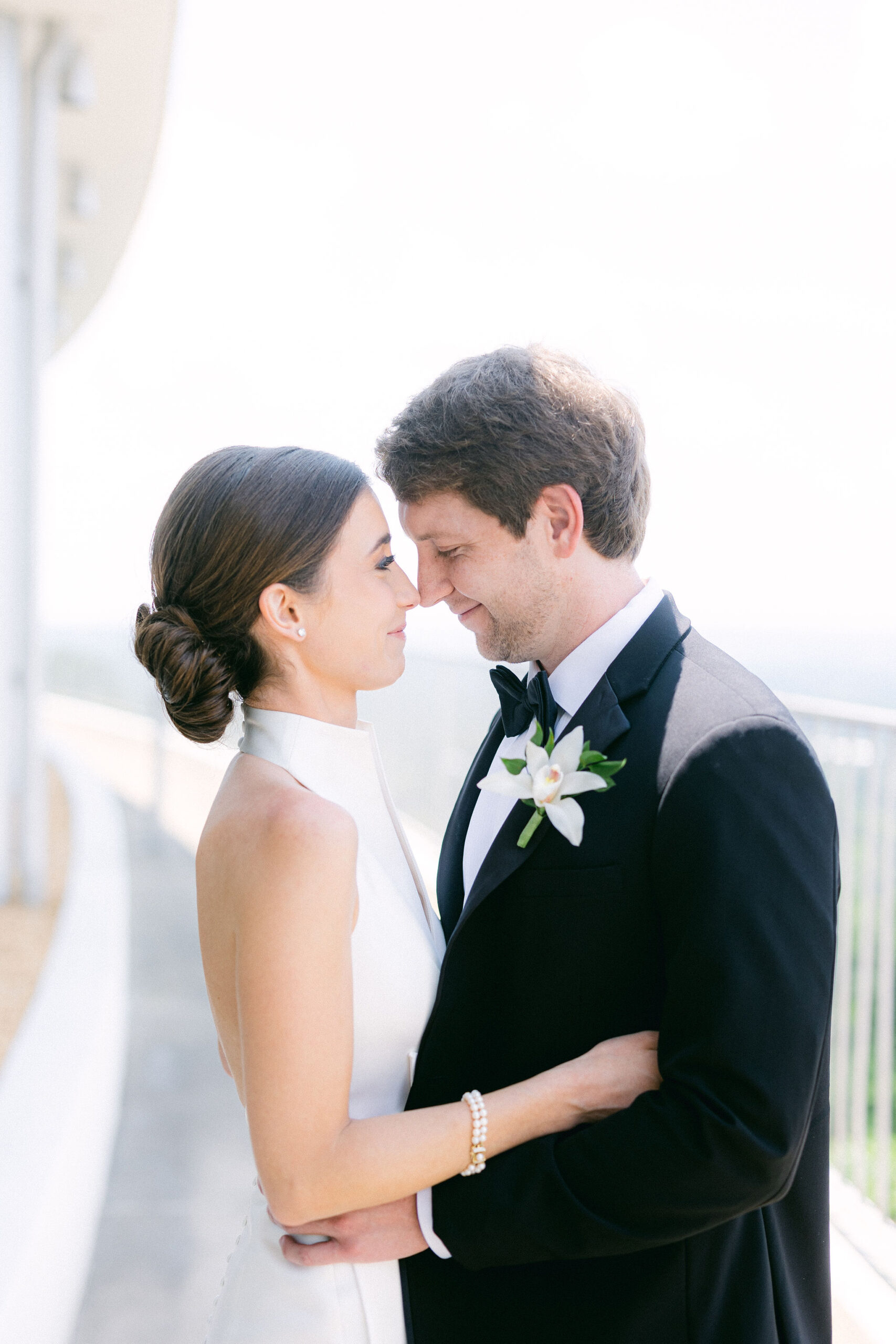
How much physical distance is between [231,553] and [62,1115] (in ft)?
7.46

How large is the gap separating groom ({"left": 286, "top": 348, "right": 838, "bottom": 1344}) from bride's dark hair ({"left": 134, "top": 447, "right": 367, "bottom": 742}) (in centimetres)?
24

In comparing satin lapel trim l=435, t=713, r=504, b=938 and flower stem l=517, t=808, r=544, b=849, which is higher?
flower stem l=517, t=808, r=544, b=849

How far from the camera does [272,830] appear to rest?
4.44 feet

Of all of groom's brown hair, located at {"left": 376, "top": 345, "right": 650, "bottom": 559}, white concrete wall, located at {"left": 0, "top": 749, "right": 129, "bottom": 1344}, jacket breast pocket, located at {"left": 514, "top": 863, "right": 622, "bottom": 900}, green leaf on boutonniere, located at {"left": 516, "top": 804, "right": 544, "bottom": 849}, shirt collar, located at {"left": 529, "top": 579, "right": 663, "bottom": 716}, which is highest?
groom's brown hair, located at {"left": 376, "top": 345, "right": 650, "bottom": 559}

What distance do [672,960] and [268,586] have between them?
776 millimetres

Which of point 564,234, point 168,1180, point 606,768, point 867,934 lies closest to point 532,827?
point 606,768

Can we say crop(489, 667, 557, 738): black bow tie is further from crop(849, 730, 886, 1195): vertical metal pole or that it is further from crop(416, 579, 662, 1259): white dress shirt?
crop(849, 730, 886, 1195): vertical metal pole

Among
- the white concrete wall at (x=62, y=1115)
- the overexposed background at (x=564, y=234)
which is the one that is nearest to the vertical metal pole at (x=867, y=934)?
the white concrete wall at (x=62, y=1115)

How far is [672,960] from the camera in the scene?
125cm

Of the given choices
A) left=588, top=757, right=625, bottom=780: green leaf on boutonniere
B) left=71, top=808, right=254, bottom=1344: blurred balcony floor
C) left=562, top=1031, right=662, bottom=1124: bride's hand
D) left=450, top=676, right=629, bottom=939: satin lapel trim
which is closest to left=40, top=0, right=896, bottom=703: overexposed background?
left=71, top=808, right=254, bottom=1344: blurred balcony floor

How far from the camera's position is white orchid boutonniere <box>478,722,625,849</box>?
4.34 feet

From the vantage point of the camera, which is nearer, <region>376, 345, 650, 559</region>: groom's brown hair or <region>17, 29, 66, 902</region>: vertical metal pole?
<region>376, 345, 650, 559</region>: groom's brown hair

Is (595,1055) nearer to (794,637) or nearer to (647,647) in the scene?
(647,647)

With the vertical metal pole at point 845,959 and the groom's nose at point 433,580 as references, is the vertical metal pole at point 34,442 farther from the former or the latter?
the groom's nose at point 433,580
